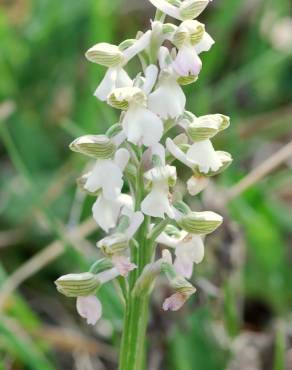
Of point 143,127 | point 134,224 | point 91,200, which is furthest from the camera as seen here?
point 91,200

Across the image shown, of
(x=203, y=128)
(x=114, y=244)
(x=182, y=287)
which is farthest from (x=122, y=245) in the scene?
(x=203, y=128)

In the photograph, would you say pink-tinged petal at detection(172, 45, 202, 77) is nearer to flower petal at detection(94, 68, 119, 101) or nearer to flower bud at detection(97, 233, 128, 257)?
flower petal at detection(94, 68, 119, 101)

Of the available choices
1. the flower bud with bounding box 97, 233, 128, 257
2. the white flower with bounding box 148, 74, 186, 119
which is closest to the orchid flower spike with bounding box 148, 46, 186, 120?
the white flower with bounding box 148, 74, 186, 119

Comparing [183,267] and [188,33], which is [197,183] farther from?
[188,33]

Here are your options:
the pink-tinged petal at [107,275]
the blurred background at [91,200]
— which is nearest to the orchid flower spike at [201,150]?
the pink-tinged petal at [107,275]

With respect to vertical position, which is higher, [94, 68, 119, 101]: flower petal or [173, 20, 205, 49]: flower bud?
[173, 20, 205, 49]: flower bud

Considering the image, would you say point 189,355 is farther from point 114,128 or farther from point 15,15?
point 15,15

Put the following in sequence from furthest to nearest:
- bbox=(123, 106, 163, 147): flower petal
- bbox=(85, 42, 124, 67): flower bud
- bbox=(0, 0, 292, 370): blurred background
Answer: bbox=(0, 0, 292, 370): blurred background → bbox=(85, 42, 124, 67): flower bud → bbox=(123, 106, 163, 147): flower petal
